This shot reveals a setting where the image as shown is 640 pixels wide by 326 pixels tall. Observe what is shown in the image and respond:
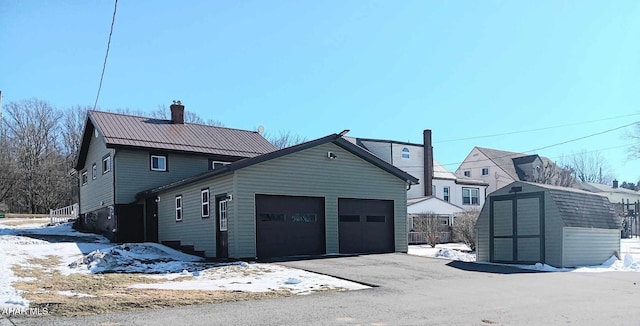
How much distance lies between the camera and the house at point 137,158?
24.0 metres

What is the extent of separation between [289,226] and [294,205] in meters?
0.76

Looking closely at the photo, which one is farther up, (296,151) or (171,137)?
(171,137)

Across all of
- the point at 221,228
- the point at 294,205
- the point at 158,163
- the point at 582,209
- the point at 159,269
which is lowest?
the point at 159,269

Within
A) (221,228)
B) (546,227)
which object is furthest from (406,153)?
(221,228)

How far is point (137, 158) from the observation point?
24328 mm

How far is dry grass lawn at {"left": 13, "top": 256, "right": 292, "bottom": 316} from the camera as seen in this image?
9.09 m

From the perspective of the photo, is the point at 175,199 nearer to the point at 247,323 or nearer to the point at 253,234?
the point at 253,234

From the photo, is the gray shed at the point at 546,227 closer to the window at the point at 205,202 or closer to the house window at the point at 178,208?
the window at the point at 205,202

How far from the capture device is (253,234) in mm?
17922

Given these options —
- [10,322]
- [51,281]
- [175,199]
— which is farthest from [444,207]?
[10,322]

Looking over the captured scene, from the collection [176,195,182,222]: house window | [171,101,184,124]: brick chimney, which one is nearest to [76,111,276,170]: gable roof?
[171,101,184,124]: brick chimney

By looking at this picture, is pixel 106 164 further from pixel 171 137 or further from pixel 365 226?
pixel 365 226

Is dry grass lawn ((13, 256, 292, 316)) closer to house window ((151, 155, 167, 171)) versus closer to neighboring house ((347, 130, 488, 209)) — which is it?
house window ((151, 155, 167, 171))

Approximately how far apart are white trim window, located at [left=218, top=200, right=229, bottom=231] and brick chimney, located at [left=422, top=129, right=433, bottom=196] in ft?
88.1
